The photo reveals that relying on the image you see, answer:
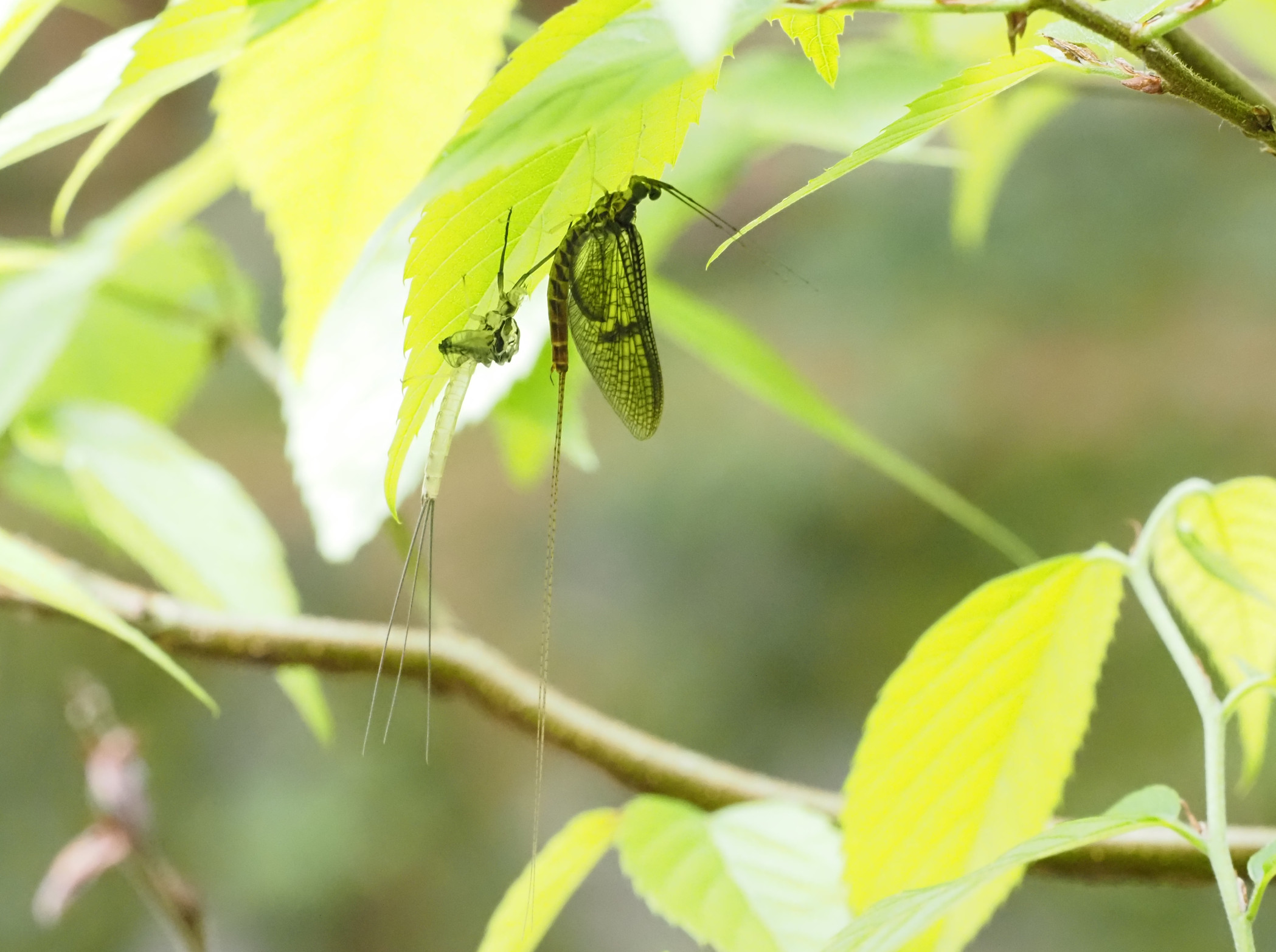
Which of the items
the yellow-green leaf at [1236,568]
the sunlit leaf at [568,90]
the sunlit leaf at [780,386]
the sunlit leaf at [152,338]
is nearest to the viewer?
the sunlit leaf at [568,90]

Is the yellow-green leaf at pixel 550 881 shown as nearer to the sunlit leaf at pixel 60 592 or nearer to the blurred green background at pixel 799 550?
the sunlit leaf at pixel 60 592

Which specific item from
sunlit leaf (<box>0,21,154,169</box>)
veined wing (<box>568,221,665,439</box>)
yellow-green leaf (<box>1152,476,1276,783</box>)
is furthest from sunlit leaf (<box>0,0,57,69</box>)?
yellow-green leaf (<box>1152,476,1276,783</box>)

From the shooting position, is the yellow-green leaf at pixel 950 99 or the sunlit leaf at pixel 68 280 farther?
the sunlit leaf at pixel 68 280

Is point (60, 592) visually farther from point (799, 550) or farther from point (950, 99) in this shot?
point (799, 550)

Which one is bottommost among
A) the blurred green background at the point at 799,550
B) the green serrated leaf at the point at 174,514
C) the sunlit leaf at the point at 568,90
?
the blurred green background at the point at 799,550

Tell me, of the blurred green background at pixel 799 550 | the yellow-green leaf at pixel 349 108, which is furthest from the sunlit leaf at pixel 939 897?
the blurred green background at pixel 799 550

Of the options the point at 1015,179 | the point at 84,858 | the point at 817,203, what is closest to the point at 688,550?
the point at 817,203

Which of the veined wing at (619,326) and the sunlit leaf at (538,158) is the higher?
the sunlit leaf at (538,158)

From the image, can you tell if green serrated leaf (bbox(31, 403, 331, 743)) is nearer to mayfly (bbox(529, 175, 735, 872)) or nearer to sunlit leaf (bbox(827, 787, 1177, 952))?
mayfly (bbox(529, 175, 735, 872))
